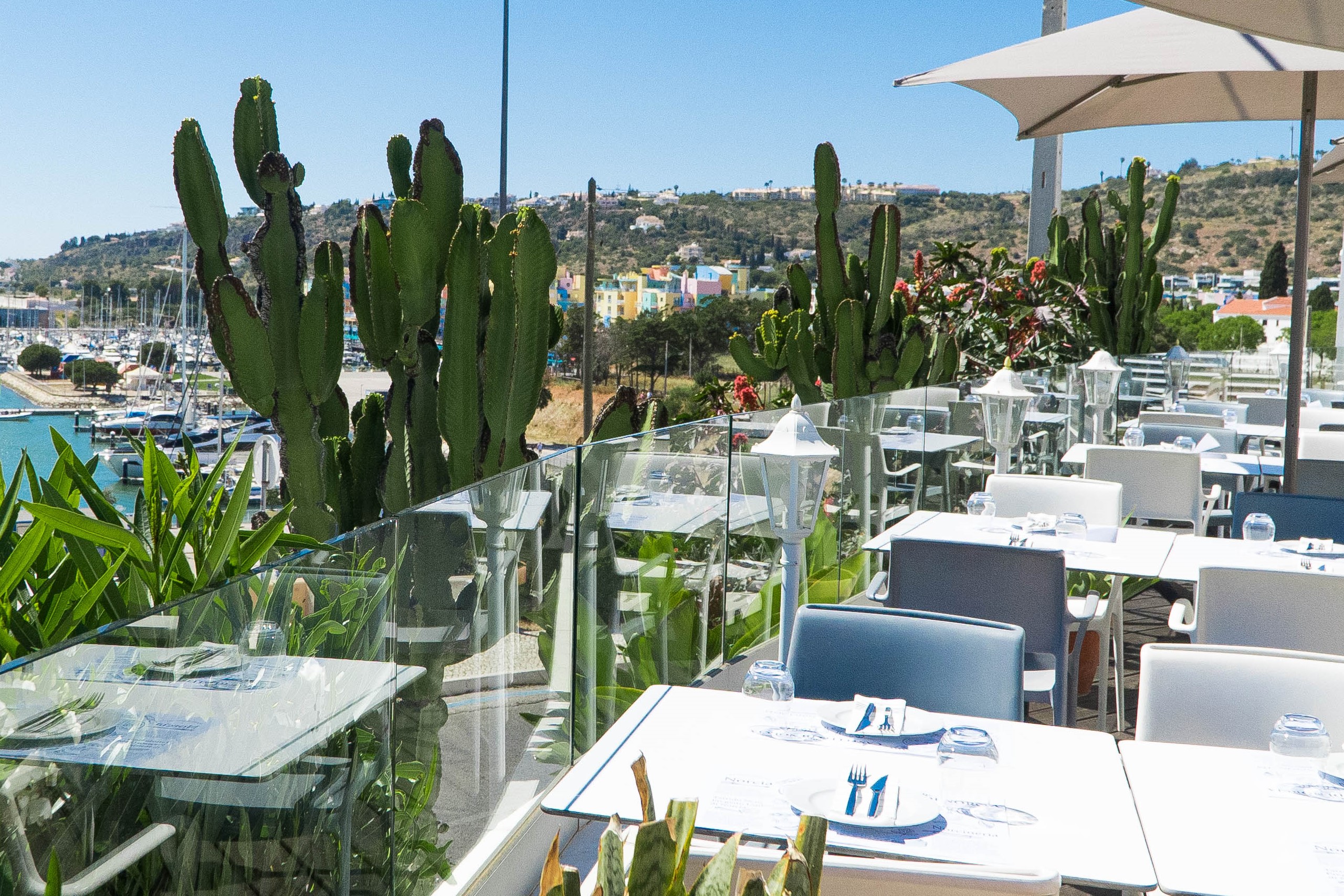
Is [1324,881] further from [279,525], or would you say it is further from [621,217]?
[621,217]

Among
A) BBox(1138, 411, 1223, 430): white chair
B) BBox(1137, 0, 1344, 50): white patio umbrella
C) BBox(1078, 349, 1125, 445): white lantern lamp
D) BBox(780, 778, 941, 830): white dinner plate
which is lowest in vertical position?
BBox(780, 778, 941, 830): white dinner plate

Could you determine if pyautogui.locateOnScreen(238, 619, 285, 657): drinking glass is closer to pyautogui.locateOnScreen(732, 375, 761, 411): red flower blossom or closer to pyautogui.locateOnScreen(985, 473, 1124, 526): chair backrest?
pyautogui.locateOnScreen(985, 473, 1124, 526): chair backrest

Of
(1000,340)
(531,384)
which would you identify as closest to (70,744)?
(531,384)

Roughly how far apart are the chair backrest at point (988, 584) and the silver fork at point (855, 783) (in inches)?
51.4

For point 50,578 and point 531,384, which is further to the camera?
point 531,384

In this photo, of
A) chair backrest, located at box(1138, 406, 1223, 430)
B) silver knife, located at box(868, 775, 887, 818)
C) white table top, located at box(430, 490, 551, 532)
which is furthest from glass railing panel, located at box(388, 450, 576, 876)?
chair backrest, located at box(1138, 406, 1223, 430)

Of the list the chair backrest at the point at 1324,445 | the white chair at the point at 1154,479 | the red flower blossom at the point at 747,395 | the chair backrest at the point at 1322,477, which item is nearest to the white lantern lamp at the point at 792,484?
the white chair at the point at 1154,479

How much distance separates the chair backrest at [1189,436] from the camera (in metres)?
6.20

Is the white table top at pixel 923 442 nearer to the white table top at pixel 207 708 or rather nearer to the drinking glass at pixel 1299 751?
the drinking glass at pixel 1299 751

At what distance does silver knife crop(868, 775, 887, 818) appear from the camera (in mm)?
1707

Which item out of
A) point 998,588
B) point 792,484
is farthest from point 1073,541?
point 792,484

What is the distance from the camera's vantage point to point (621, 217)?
46.6 m

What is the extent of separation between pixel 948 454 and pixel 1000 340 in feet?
14.8

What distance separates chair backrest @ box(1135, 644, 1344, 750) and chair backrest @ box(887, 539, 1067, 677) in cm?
66
